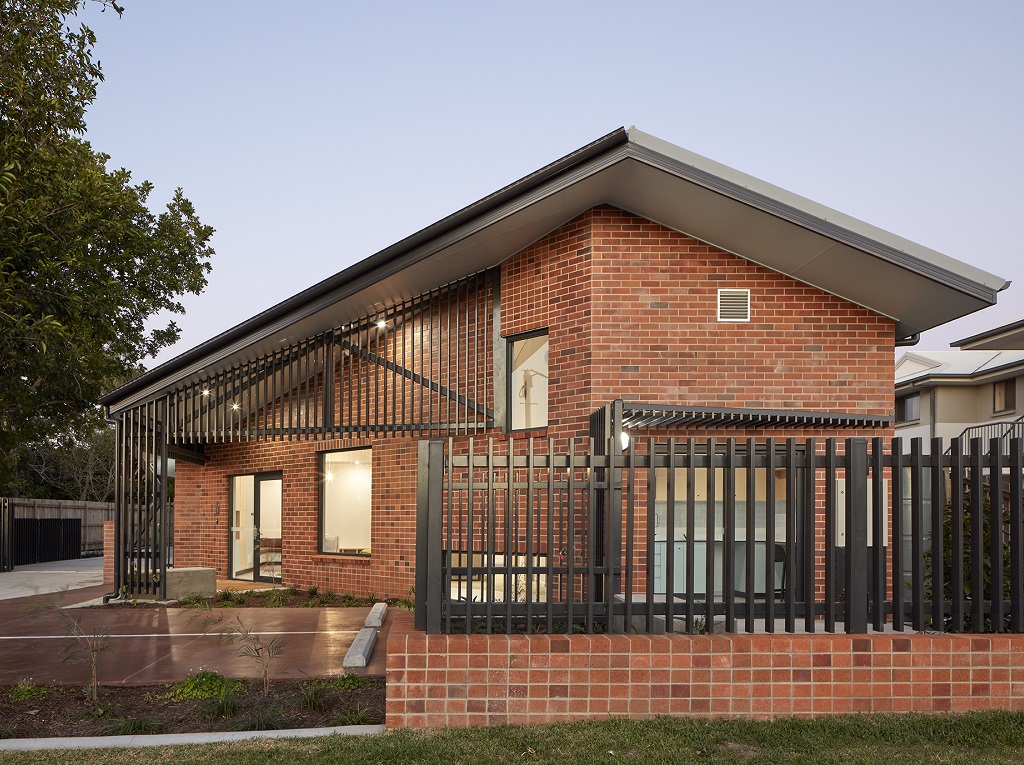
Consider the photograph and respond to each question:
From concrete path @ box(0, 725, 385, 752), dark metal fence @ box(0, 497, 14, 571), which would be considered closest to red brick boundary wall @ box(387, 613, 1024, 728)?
concrete path @ box(0, 725, 385, 752)

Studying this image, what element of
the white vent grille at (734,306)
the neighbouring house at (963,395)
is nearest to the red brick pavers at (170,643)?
the white vent grille at (734,306)

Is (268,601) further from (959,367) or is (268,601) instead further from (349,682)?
(959,367)

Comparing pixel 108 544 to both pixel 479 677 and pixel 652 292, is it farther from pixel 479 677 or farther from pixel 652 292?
pixel 479 677

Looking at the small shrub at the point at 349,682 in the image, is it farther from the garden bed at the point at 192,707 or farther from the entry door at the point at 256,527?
the entry door at the point at 256,527

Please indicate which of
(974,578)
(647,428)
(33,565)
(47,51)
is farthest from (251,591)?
(33,565)

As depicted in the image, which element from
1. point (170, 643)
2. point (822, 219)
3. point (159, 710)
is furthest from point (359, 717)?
point (822, 219)

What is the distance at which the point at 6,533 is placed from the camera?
22906mm

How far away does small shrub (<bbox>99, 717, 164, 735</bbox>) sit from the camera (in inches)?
239

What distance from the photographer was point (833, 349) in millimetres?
11070

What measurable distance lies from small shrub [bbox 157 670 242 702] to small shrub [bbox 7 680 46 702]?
1028 millimetres

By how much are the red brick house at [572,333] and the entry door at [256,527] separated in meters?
2.34

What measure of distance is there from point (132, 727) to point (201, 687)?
1.13 m

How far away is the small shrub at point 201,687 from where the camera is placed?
711cm

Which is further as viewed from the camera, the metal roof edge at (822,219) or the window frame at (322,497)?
the window frame at (322,497)
